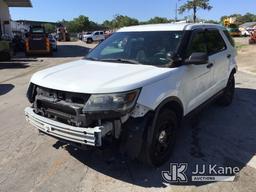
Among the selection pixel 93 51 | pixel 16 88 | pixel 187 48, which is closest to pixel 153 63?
pixel 187 48

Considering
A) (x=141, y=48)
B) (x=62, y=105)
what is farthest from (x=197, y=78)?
(x=62, y=105)

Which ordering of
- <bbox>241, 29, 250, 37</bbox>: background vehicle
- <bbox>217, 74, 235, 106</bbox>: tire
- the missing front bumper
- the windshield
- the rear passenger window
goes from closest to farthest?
the missing front bumper < the windshield < the rear passenger window < <bbox>217, 74, 235, 106</bbox>: tire < <bbox>241, 29, 250, 37</bbox>: background vehicle

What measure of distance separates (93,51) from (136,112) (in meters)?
2.25

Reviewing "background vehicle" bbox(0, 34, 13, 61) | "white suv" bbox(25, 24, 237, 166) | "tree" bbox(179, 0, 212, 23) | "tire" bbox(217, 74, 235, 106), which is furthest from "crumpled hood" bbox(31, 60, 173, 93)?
"tree" bbox(179, 0, 212, 23)

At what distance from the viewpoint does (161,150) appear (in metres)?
4.28

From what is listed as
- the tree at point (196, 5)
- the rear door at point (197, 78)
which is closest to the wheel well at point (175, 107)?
the rear door at point (197, 78)

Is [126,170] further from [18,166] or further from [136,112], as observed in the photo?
[18,166]

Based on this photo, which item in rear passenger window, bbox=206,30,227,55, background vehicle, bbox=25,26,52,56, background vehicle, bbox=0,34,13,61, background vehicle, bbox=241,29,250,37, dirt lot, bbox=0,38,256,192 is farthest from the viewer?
background vehicle, bbox=241,29,250,37

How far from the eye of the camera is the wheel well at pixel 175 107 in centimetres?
421

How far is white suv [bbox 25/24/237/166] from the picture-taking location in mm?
3605

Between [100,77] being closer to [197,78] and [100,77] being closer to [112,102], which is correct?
[112,102]

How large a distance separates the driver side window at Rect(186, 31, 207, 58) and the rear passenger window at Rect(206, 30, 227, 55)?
26 cm

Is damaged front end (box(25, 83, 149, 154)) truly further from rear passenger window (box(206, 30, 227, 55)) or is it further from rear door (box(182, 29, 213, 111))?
rear passenger window (box(206, 30, 227, 55))

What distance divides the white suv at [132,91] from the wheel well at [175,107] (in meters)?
0.01
